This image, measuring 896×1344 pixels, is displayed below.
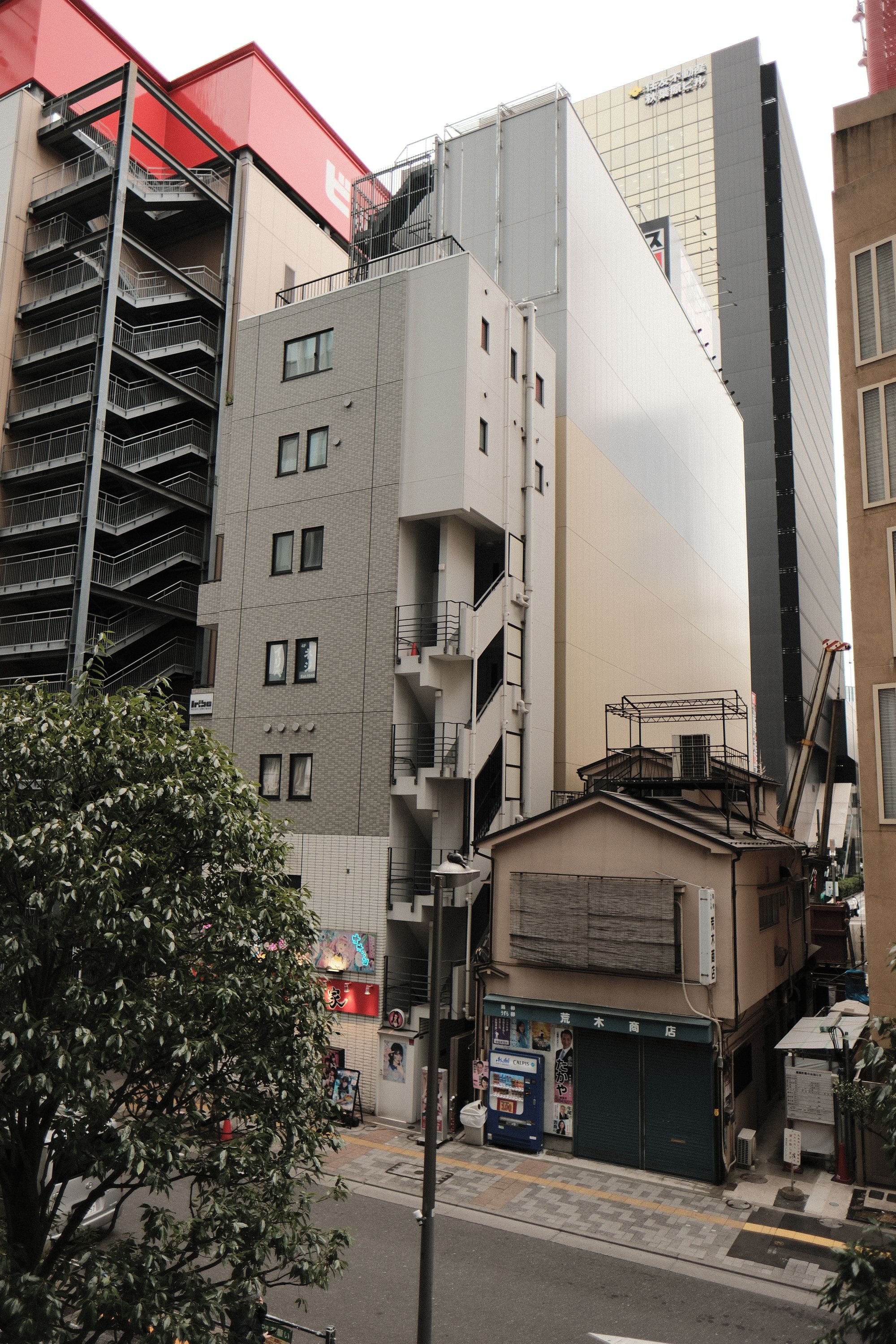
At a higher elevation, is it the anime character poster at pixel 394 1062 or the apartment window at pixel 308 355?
the apartment window at pixel 308 355

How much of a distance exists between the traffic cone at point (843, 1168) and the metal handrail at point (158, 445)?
35142mm

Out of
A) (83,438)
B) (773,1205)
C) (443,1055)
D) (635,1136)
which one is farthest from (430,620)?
(83,438)

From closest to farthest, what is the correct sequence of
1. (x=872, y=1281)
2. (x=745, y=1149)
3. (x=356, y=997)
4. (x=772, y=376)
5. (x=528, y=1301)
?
(x=872, y=1281), (x=528, y=1301), (x=745, y=1149), (x=356, y=997), (x=772, y=376)

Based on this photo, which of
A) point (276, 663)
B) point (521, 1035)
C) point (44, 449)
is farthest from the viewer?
point (44, 449)

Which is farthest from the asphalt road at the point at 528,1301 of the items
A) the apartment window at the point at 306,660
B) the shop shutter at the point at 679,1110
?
the apartment window at the point at 306,660

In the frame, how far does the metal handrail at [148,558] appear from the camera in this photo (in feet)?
130

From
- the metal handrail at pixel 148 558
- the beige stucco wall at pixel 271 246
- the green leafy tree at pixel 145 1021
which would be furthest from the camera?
the beige stucco wall at pixel 271 246

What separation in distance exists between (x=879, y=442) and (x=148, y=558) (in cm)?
3049

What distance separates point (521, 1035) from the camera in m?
22.4

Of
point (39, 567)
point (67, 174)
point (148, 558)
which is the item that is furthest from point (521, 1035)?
point (67, 174)

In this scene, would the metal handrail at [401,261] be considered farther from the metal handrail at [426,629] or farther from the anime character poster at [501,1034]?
the anime character poster at [501,1034]

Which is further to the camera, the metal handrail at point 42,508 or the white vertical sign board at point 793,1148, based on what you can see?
the metal handrail at point 42,508

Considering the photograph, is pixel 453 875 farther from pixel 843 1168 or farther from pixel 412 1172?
pixel 843 1168

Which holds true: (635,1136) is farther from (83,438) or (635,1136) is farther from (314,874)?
(83,438)
